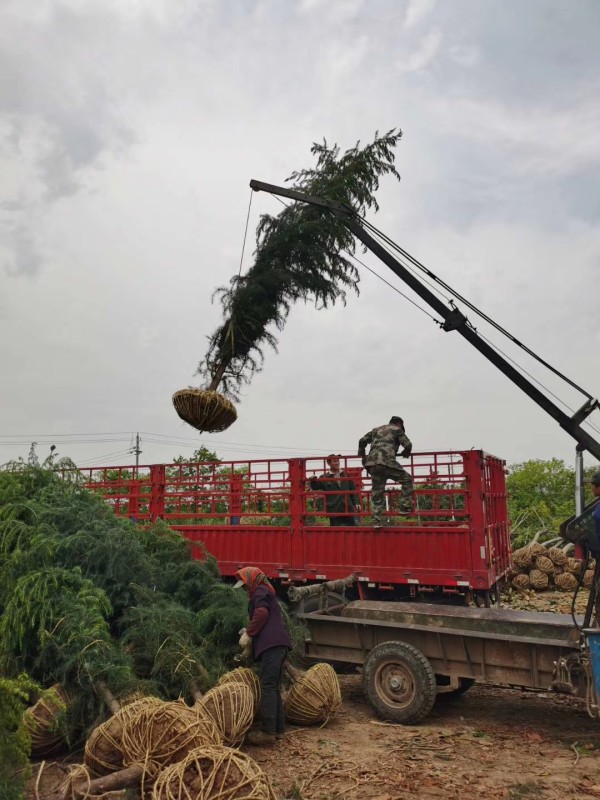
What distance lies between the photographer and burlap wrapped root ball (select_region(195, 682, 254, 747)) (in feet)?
17.7

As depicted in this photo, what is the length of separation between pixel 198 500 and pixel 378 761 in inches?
220

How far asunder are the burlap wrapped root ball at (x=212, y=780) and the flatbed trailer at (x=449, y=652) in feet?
9.30

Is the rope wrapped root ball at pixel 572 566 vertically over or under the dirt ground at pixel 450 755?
over

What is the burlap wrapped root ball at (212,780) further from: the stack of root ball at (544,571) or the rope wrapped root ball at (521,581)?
the rope wrapped root ball at (521,581)

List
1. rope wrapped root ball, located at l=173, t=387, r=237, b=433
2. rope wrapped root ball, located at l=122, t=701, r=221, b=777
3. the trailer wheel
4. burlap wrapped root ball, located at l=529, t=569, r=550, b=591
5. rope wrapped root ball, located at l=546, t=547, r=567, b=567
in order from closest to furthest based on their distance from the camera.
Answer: rope wrapped root ball, located at l=122, t=701, r=221, b=777
the trailer wheel
rope wrapped root ball, located at l=173, t=387, r=237, b=433
burlap wrapped root ball, located at l=529, t=569, r=550, b=591
rope wrapped root ball, located at l=546, t=547, r=567, b=567

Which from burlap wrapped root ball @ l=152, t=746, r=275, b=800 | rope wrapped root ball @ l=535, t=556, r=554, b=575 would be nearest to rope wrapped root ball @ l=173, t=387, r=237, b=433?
burlap wrapped root ball @ l=152, t=746, r=275, b=800

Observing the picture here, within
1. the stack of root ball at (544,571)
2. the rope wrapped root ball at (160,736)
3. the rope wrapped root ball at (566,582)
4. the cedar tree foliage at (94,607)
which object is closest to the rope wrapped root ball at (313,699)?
the cedar tree foliage at (94,607)

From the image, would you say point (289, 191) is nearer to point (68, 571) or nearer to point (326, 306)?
point (326, 306)

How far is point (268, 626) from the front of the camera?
632 cm

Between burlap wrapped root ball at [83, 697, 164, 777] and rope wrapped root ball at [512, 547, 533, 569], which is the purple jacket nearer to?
burlap wrapped root ball at [83, 697, 164, 777]

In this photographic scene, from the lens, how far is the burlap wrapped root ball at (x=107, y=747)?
4688mm

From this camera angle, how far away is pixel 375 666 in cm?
666

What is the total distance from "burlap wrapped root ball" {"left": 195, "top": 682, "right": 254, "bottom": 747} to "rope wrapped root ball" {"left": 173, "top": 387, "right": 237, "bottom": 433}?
3.70 meters

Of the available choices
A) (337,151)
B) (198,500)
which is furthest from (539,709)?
(337,151)
